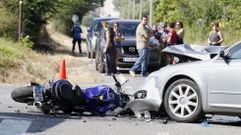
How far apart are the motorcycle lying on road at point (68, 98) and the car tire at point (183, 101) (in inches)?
34.3

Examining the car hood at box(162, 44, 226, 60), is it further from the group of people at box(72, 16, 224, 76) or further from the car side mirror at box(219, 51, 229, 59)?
the group of people at box(72, 16, 224, 76)

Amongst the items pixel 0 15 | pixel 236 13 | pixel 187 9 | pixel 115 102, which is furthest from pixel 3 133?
pixel 187 9

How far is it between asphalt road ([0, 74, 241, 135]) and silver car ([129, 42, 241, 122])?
0.73 feet

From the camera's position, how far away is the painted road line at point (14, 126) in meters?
8.79

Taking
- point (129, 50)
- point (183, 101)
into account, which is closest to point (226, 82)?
point (183, 101)

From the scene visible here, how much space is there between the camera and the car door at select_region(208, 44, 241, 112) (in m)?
9.65

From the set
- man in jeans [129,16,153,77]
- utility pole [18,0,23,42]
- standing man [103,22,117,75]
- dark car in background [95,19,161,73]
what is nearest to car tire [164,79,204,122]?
man in jeans [129,16,153,77]

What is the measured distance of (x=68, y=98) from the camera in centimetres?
1014

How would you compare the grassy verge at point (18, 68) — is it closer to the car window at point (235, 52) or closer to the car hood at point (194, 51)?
the car hood at point (194, 51)

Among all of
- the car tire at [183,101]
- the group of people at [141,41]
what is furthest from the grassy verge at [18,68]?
the car tire at [183,101]

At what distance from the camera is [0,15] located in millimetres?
29828

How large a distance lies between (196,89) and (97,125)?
159cm

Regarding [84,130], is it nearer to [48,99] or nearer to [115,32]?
[48,99]

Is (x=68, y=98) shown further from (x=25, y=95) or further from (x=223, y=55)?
(x=223, y=55)
